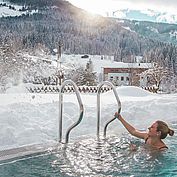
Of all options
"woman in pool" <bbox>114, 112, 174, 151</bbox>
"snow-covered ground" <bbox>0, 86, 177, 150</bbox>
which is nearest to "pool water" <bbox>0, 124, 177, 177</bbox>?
"woman in pool" <bbox>114, 112, 174, 151</bbox>

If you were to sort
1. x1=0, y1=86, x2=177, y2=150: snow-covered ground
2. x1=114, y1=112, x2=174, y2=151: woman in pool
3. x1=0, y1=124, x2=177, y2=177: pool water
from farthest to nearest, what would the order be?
x1=0, y1=86, x2=177, y2=150: snow-covered ground < x1=114, y1=112, x2=174, y2=151: woman in pool < x1=0, y1=124, x2=177, y2=177: pool water

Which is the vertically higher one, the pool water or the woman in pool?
the woman in pool

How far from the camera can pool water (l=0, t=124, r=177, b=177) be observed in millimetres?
1878

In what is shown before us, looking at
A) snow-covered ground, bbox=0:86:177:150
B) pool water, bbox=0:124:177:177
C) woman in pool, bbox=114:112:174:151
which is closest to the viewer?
pool water, bbox=0:124:177:177

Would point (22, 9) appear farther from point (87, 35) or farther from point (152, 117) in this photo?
point (152, 117)

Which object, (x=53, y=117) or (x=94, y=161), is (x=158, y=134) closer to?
(x=94, y=161)

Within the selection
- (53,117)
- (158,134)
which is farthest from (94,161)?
(53,117)

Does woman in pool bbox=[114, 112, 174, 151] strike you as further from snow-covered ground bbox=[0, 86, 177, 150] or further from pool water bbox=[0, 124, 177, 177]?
snow-covered ground bbox=[0, 86, 177, 150]

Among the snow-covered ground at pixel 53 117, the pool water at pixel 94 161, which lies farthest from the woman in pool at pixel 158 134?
the snow-covered ground at pixel 53 117

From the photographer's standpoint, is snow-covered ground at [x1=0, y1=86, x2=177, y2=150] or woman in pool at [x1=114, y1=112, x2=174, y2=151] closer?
woman in pool at [x1=114, y1=112, x2=174, y2=151]

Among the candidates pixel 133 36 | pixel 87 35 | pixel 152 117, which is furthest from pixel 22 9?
pixel 152 117

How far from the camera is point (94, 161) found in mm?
2148

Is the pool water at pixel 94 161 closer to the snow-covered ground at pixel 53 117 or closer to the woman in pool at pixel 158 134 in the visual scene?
the woman in pool at pixel 158 134

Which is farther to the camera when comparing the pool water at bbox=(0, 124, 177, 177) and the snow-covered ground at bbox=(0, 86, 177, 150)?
the snow-covered ground at bbox=(0, 86, 177, 150)
